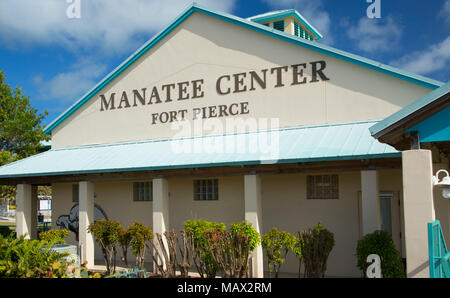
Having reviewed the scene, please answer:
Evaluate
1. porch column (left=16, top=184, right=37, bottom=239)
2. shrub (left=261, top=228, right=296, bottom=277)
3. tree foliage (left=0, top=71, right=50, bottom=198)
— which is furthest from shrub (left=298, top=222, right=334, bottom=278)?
tree foliage (left=0, top=71, right=50, bottom=198)

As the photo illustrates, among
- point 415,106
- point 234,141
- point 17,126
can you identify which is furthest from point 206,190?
point 17,126

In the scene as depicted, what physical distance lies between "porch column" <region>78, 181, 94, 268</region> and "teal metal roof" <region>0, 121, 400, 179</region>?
998 millimetres

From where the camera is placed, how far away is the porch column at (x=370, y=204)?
1118cm

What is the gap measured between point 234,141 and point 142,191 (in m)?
4.86

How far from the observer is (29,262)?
917cm

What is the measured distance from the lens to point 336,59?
43.6 feet

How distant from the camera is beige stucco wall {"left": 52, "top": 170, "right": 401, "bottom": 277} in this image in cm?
1295

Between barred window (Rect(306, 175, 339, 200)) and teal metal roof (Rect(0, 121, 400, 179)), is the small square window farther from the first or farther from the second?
barred window (Rect(306, 175, 339, 200))

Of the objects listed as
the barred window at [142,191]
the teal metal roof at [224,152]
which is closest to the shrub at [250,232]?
the teal metal roof at [224,152]

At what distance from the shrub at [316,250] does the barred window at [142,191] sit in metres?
7.52

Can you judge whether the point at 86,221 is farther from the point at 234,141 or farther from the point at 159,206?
the point at 234,141

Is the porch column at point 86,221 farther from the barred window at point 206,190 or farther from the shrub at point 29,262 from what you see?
the shrub at point 29,262
